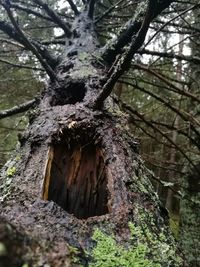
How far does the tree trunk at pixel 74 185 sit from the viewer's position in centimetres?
118

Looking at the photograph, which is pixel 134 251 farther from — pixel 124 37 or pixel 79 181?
pixel 124 37

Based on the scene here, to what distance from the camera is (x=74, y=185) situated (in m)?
1.82

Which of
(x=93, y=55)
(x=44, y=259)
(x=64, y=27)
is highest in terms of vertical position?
(x=64, y=27)

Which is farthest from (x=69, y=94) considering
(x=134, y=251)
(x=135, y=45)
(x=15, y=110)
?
(x=134, y=251)

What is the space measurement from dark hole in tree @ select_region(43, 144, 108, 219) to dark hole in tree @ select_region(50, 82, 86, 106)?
505 mm

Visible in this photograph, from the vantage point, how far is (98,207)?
1.71m

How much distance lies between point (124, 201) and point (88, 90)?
997 mm

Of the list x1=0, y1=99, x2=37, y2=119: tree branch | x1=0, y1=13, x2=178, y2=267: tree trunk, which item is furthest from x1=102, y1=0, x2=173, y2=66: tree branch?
x1=0, y1=99, x2=37, y2=119: tree branch

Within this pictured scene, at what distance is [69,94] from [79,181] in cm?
75

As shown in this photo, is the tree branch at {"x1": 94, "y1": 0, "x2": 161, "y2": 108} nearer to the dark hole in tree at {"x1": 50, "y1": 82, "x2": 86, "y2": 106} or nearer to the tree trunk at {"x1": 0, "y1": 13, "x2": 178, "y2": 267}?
the tree trunk at {"x1": 0, "y1": 13, "x2": 178, "y2": 267}

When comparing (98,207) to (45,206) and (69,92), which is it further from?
(69,92)

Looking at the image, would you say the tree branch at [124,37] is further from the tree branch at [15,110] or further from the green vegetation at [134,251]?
the green vegetation at [134,251]

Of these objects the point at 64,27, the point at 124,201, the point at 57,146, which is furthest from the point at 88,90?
the point at 64,27

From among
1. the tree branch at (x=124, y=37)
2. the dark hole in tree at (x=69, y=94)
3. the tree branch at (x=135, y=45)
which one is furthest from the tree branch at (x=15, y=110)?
the tree branch at (x=135, y=45)
